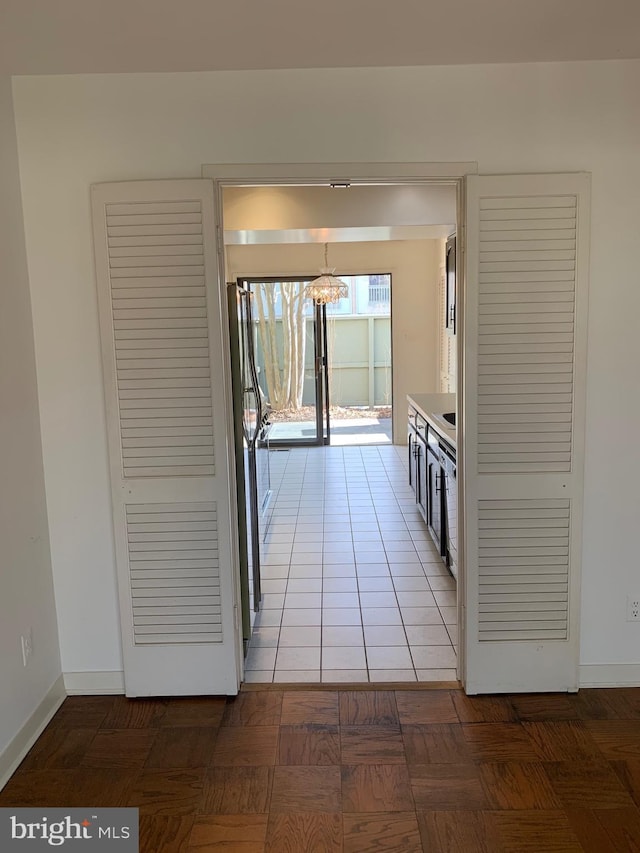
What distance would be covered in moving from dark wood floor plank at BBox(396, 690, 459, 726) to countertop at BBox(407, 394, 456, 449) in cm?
138

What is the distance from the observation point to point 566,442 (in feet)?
8.27

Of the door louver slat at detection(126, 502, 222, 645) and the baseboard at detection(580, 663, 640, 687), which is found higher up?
the door louver slat at detection(126, 502, 222, 645)

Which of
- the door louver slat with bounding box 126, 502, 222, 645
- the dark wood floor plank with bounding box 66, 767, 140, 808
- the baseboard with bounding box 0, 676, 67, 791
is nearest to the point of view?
the dark wood floor plank with bounding box 66, 767, 140, 808

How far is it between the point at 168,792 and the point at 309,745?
524 mm

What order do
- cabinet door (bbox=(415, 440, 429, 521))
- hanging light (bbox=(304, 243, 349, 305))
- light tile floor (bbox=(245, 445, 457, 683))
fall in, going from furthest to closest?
1. hanging light (bbox=(304, 243, 349, 305))
2. cabinet door (bbox=(415, 440, 429, 521))
3. light tile floor (bbox=(245, 445, 457, 683))

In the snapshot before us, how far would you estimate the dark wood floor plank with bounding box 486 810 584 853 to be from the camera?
6.00 ft

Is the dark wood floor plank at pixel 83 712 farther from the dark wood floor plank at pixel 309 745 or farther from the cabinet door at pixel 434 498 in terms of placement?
the cabinet door at pixel 434 498

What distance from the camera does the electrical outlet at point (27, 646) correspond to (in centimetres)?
235

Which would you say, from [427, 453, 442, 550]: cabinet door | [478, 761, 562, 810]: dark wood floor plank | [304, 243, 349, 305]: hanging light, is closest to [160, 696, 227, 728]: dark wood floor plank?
[478, 761, 562, 810]: dark wood floor plank

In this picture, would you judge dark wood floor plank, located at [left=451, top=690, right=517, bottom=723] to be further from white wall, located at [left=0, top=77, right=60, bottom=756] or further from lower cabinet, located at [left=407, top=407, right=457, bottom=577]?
white wall, located at [left=0, top=77, right=60, bottom=756]

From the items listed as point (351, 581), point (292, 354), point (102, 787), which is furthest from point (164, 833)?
point (292, 354)

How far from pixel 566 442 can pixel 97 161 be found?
84.8 inches

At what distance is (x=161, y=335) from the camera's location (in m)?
2.47

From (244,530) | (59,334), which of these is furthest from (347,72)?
(244,530)
